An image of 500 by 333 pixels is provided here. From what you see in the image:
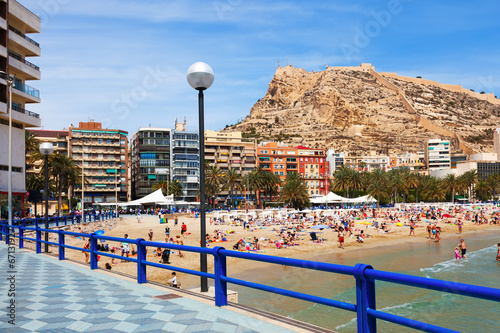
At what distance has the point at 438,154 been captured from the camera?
152375 millimetres

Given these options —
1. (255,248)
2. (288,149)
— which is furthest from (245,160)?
(255,248)

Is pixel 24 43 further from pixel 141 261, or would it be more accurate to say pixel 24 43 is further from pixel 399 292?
pixel 141 261

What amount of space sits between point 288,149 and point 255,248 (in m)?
85.5

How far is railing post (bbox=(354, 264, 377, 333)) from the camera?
4148mm

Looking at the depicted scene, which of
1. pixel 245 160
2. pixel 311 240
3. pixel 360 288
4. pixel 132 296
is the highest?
pixel 245 160

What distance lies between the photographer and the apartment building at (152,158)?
10138 cm

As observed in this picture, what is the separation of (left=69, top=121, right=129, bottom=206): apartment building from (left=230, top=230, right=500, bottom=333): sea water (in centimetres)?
7587

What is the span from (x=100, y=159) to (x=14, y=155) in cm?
6096

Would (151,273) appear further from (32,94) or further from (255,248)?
(32,94)

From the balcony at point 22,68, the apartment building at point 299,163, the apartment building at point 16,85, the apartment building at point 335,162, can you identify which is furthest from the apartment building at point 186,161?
the apartment building at point 16,85

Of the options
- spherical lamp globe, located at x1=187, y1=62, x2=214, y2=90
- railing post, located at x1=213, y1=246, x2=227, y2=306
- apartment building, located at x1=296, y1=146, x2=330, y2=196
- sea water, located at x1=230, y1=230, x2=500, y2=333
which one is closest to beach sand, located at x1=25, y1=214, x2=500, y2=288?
sea water, located at x1=230, y1=230, x2=500, y2=333

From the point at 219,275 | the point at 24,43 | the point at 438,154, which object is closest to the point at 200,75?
the point at 219,275

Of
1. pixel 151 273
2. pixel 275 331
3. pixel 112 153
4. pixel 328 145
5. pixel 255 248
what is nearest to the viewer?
pixel 275 331

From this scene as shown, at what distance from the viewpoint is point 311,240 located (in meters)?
38.8
